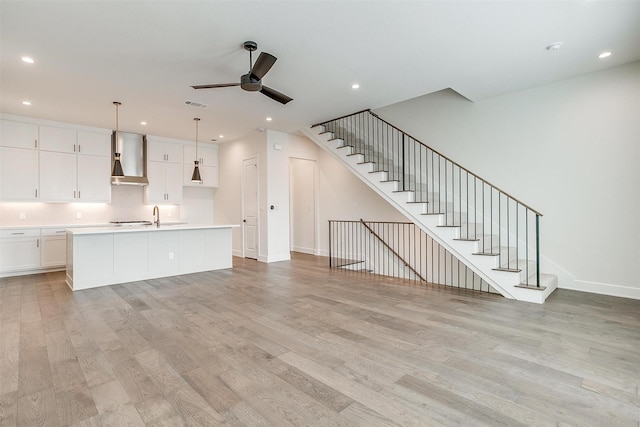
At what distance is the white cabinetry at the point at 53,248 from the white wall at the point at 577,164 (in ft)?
26.6

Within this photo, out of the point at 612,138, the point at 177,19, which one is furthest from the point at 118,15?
the point at 612,138

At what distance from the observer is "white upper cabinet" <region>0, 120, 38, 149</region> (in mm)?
5918

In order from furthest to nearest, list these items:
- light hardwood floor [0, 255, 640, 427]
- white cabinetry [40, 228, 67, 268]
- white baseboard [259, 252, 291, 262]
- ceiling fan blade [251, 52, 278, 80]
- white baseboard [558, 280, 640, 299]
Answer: white baseboard [259, 252, 291, 262], white cabinetry [40, 228, 67, 268], white baseboard [558, 280, 640, 299], ceiling fan blade [251, 52, 278, 80], light hardwood floor [0, 255, 640, 427]

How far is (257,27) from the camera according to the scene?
3.17 m

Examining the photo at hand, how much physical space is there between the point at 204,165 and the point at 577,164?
801 centimetres

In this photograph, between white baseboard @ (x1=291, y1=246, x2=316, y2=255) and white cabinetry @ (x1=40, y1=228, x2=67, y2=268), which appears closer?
white cabinetry @ (x1=40, y1=228, x2=67, y2=268)

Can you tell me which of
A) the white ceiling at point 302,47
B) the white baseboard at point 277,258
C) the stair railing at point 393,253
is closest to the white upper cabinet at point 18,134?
the white ceiling at point 302,47

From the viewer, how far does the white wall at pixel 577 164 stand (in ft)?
13.9

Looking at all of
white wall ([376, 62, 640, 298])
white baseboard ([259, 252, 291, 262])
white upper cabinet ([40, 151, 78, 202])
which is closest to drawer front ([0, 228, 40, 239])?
white upper cabinet ([40, 151, 78, 202])

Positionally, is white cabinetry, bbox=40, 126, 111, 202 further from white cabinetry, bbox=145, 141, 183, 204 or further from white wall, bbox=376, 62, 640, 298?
white wall, bbox=376, 62, 640, 298

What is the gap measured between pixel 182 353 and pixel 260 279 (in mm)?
2773

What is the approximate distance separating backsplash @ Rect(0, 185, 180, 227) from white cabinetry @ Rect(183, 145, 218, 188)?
0.73 meters

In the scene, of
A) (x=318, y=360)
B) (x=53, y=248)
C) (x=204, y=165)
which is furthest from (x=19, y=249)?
(x=318, y=360)

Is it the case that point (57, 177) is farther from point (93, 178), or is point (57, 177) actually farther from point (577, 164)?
point (577, 164)
